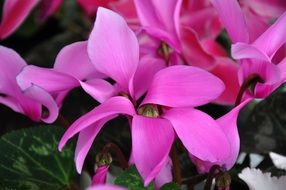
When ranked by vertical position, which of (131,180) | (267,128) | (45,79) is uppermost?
(45,79)

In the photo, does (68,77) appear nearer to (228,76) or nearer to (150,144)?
(150,144)

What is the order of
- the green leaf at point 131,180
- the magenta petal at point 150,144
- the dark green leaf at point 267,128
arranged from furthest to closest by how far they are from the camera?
the dark green leaf at point 267,128 → the green leaf at point 131,180 → the magenta petal at point 150,144

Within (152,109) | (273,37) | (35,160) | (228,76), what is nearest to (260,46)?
(273,37)

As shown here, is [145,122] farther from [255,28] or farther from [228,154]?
[255,28]

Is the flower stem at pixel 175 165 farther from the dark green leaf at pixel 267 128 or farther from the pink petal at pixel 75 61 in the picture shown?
the dark green leaf at pixel 267 128

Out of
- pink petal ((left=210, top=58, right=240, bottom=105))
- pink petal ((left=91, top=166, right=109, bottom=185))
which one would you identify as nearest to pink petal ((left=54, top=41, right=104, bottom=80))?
pink petal ((left=91, top=166, right=109, bottom=185))

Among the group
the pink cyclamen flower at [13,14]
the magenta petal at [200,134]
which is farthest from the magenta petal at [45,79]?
the pink cyclamen flower at [13,14]
